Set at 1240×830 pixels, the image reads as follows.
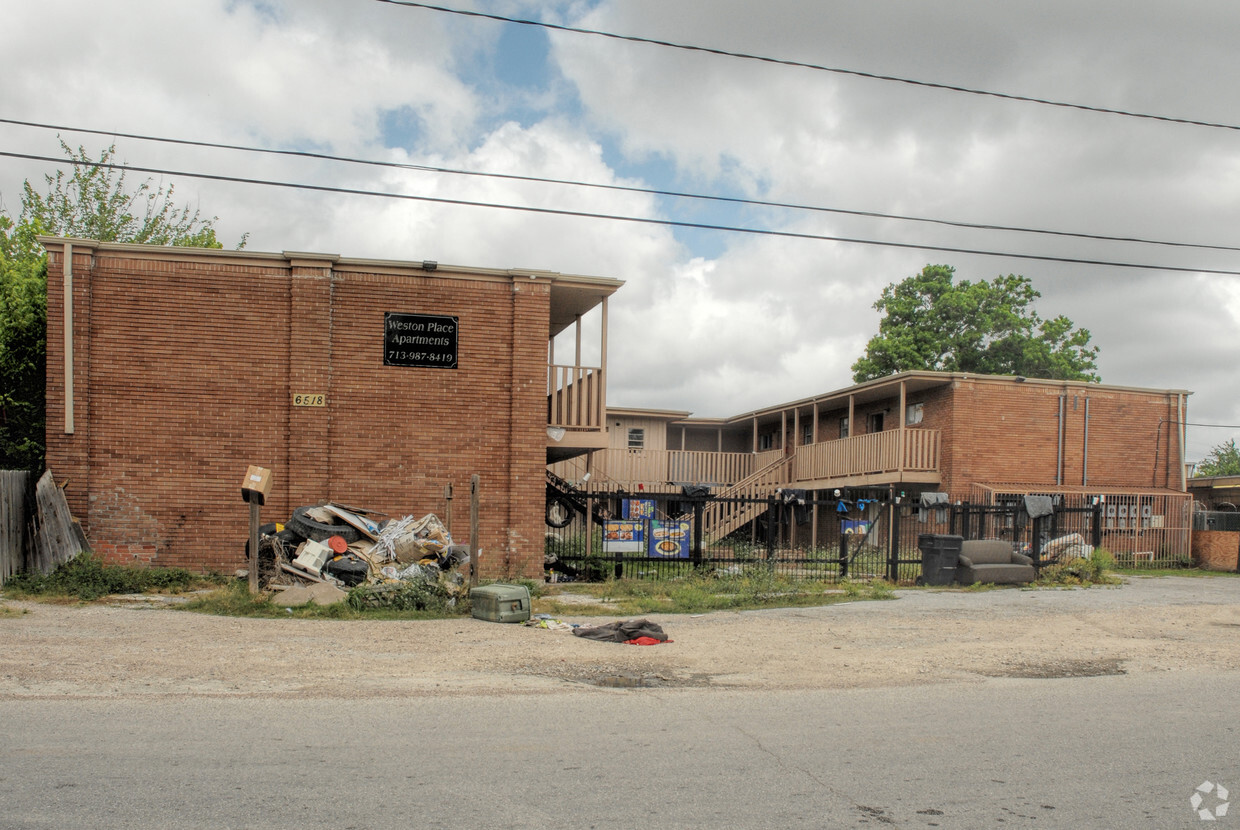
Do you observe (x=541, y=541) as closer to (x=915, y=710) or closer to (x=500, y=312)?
(x=500, y=312)

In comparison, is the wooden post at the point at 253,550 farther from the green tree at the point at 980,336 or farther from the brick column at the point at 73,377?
the green tree at the point at 980,336

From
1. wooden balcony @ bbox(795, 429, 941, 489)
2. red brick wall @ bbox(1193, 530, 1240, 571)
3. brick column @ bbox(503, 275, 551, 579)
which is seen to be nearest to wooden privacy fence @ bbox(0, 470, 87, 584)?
brick column @ bbox(503, 275, 551, 579)

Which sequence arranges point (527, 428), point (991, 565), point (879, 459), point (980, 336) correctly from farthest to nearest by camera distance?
point (980, 336), point (879, 459), point (991, 565), point (527, 428)

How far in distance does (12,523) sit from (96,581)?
1748 mm

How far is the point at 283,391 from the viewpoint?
17.0 meters

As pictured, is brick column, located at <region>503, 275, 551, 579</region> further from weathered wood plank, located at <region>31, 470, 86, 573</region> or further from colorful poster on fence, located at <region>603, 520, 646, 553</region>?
weathered wood plank, located at <region>31, 470, 86, 573</region>

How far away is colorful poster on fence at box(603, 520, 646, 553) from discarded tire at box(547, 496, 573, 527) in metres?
2.45

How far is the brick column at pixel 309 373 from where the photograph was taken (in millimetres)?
16797

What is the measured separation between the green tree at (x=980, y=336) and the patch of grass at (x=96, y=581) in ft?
115

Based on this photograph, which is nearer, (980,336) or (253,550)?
(253,550)

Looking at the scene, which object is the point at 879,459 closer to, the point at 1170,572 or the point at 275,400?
the point at 1170,572

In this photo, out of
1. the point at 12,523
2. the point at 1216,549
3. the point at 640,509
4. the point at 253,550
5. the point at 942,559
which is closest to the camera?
the point at 253,550

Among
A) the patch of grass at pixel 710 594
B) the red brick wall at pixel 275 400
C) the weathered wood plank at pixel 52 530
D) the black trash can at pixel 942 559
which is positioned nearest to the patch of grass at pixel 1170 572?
the black trash can at pixel 942 559

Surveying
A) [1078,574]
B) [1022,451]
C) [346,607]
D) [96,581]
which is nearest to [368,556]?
[346,607]
